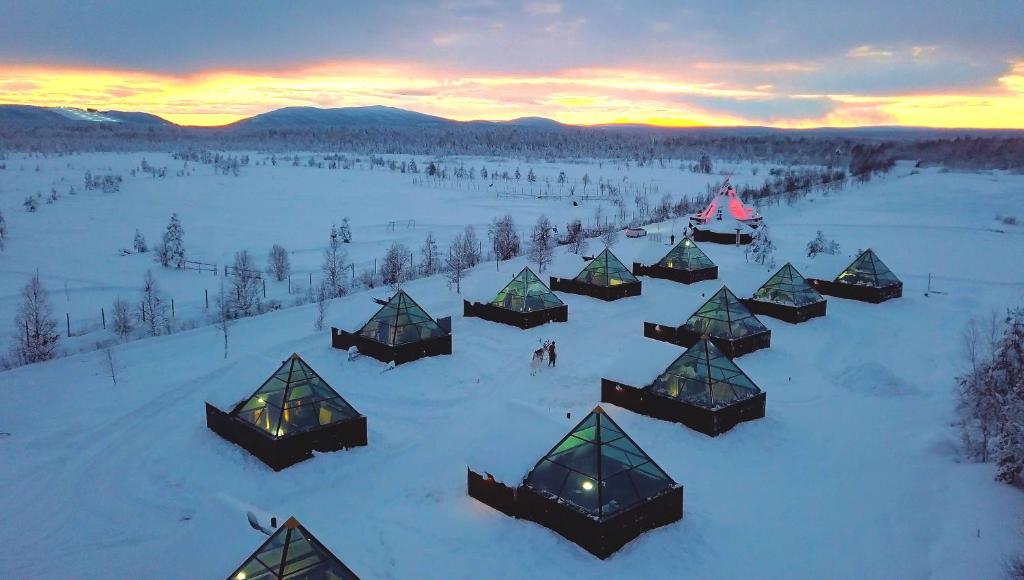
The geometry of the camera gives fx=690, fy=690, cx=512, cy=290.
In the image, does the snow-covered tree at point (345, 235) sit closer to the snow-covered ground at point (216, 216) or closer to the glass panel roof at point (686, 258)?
the snow-covered ground at point (216, 216)

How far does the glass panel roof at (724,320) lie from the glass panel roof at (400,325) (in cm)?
937

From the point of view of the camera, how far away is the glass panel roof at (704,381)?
61.6ft

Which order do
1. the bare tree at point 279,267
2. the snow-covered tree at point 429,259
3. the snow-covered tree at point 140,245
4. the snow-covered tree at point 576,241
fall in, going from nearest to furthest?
the bare tree at point 279,267
the snow-covered tree at point 429,259
the snow-covered tree at point 576,241
the snow-covered tree at point 140,245

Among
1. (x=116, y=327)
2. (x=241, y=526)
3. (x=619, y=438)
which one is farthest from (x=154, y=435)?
(x=116, y=327)

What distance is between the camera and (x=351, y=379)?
22.5 meters

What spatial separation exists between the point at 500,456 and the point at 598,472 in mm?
2347

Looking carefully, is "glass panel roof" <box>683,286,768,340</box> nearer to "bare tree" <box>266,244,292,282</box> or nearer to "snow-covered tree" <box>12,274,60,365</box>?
"snow-covered tree" <box>12,274,60,365</box>

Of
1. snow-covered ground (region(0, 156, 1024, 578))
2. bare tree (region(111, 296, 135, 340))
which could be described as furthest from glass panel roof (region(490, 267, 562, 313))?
bare tree (region(111, 296, 135, 340))

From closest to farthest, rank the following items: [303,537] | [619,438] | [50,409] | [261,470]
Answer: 1. [303,537]
2. [619,438]
3. [261,470]
4. [50,409]

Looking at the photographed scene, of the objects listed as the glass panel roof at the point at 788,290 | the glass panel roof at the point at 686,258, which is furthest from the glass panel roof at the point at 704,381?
the glass panel roof at the point at 686,258

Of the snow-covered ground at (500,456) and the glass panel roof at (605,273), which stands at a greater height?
the glass panel roof at (605,273)

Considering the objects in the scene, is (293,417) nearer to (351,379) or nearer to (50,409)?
(351,379)

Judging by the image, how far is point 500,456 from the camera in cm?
1505

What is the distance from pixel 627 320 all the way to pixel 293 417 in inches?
638
